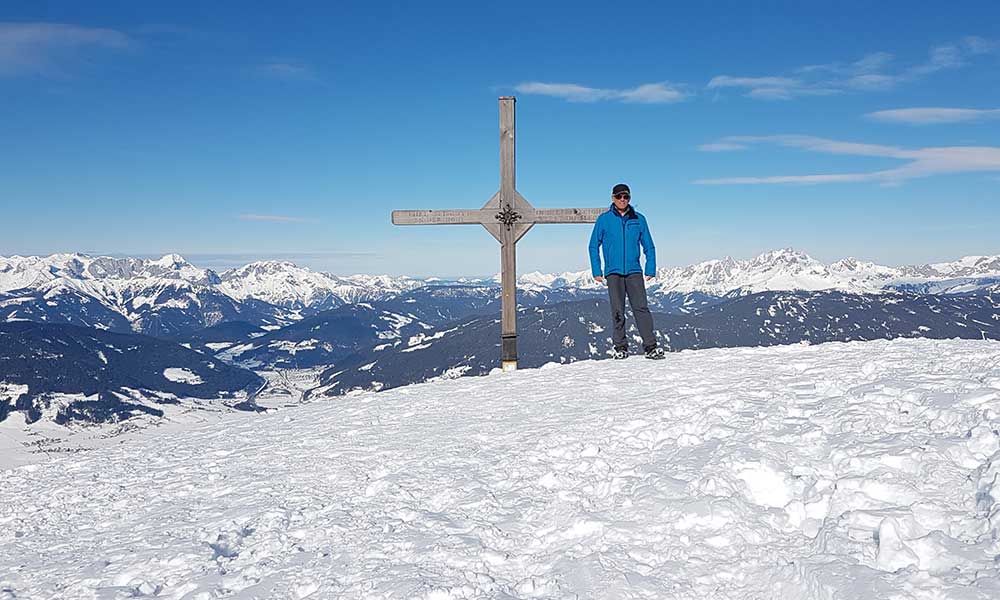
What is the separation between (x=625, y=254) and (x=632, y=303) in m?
1.09

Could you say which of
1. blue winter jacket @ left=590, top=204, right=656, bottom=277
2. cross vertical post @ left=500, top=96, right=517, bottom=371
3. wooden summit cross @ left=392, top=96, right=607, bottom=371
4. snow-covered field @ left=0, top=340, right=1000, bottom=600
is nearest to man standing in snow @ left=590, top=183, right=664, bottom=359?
blue winter jacket @ left=590, top=204, right=656, bottom=277

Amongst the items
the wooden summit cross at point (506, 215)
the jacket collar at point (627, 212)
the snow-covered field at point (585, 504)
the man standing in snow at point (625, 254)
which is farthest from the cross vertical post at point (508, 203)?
the snow-covered field at point (585, 504)

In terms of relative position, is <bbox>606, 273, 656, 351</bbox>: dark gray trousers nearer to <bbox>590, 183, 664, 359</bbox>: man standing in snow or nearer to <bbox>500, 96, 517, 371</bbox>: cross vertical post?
<bbox>590, 183, 664, 359</bbox>: man standing in snow

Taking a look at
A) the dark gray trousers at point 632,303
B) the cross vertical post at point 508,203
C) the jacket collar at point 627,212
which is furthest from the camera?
the cross vertical post at point 508,203

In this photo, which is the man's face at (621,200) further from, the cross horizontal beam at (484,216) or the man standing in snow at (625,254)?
the cross horizontal beam at (484,216)

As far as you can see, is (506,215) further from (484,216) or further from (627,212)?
(627,212)

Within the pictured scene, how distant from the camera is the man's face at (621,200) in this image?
499 inches

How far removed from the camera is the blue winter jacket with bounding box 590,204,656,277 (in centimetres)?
1259

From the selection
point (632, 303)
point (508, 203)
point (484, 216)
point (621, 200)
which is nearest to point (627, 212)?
point (621, 200)

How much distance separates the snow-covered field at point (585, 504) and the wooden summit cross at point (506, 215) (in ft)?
18.4

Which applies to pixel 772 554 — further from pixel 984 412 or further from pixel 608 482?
pixel 984 412

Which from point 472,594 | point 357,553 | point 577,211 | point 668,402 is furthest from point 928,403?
point 577,211

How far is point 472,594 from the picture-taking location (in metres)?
4.22

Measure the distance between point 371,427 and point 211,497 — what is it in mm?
3158
